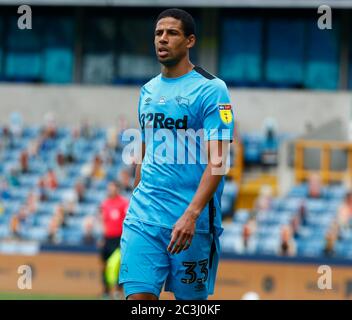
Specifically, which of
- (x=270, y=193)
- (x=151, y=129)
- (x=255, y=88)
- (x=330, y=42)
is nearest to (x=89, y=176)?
(x=270, y=193)

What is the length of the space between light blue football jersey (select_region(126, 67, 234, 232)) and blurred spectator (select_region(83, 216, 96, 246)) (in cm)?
1398

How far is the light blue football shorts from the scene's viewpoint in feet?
22.2

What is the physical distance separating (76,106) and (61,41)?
2.31 meters

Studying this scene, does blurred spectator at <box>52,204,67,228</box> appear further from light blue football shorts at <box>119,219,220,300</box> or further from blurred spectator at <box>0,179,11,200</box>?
light blue football shorts at <box>119,219,220,300</box>

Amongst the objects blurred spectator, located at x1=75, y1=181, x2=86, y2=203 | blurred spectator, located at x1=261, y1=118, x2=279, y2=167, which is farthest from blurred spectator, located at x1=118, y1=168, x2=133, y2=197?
blurred spectator, located at x1=261, y1=118, x2=279, y2=167

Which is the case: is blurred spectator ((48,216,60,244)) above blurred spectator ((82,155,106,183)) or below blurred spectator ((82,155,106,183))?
below

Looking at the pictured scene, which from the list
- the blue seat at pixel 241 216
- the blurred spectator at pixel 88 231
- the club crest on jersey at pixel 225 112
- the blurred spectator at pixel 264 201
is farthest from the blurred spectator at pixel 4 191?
the club crest on jersey at pixel 225 112

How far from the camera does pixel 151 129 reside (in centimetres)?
691

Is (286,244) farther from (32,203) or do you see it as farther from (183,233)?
(183,233)

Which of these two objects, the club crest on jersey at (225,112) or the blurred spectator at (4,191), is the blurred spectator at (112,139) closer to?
the blurred spectator at (4,191)

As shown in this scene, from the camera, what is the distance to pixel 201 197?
Answer: 21.8 feet

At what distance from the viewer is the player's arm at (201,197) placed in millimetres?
6578

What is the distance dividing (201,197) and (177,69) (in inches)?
31.2
